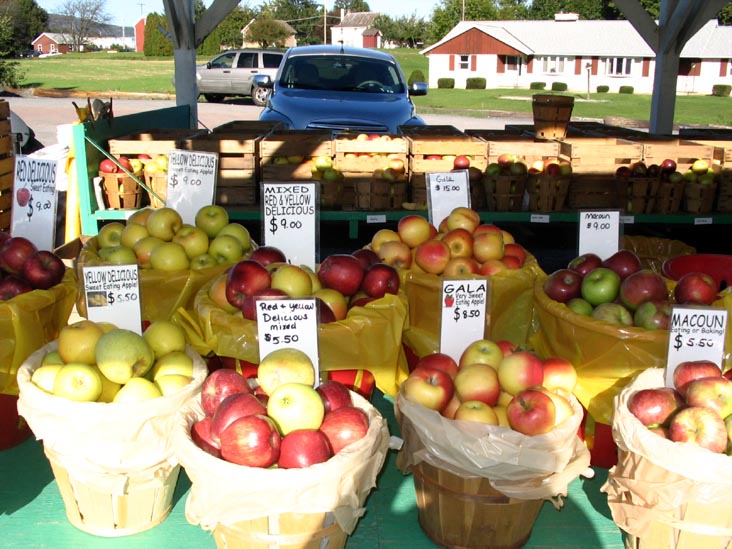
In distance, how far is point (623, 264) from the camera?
125 inches

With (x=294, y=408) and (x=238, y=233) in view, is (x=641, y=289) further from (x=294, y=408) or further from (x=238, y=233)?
(x=238, y=233)

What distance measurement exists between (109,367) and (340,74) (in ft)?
23.5

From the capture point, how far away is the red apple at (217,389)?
89.6 inches

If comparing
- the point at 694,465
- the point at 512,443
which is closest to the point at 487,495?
the point at 512,443

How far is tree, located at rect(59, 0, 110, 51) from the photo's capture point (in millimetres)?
86125

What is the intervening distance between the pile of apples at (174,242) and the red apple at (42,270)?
10.7 inches

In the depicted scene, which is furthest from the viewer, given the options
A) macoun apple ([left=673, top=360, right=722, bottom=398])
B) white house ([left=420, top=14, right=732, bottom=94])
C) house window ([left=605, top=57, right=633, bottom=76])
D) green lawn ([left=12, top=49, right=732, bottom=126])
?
house window ([left=605, top=57, right=633, bottom=76])

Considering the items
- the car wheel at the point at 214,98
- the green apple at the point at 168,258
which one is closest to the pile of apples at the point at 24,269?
the green apple at the point at 168,258

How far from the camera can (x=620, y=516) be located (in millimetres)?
2252

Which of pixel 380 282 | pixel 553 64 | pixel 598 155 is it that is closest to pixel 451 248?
pixel 380 282

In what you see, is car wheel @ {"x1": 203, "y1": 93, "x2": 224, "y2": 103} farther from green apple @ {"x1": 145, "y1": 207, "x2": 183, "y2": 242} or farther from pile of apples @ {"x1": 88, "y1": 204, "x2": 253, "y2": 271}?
green apple @ {"x1": 145, "y1": 207, "x2": 183, "y2": 242}

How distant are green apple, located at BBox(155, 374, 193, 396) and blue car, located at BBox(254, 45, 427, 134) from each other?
5735 millimetres

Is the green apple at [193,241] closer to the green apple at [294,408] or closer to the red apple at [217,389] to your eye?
the red apple at [217,389]

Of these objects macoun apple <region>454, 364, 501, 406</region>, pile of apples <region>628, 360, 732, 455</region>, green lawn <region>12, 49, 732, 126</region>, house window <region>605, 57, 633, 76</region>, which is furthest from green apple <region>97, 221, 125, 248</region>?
house window <region>605, 57, 633, 76</region>
